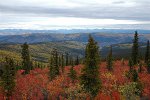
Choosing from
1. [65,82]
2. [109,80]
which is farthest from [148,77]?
[65,82]

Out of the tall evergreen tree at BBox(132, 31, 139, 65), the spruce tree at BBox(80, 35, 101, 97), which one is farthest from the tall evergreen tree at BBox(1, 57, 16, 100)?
the tall evergreen tree at BBox(132, 31, 139, 65)

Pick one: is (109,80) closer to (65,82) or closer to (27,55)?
(65,82)

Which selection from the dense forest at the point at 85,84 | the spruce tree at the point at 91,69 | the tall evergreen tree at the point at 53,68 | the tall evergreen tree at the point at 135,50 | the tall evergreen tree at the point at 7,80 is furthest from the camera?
the tall evergreen tree at the point at 135,50

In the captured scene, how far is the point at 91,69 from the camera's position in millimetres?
68375

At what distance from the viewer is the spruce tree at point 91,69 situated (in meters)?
67.9

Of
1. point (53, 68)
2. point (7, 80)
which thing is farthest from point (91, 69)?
point (53, 68)

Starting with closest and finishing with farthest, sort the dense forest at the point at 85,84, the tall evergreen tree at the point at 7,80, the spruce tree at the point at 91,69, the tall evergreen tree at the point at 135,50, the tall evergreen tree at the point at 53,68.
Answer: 1. the spruce tree at the point at 91,69
2. the dense forest at the point at 85,84
3. the tall evergreen tree at the point at 7,80
4. the tall evergreen tree at the point at 53,68
5. the tall evergreen tree at the point at 135,50

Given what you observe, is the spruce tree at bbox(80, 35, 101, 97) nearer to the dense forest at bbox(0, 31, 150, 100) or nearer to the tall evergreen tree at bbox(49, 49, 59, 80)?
the dense forest at bbox(0, 31, 150, 100)

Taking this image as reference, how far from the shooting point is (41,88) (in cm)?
10400

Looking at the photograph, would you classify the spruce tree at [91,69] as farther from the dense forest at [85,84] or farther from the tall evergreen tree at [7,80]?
the tall evergreen tree at [7,80]

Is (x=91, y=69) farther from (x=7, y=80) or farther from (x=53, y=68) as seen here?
(x=53, y=68)

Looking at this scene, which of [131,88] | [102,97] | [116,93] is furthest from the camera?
[116,93]

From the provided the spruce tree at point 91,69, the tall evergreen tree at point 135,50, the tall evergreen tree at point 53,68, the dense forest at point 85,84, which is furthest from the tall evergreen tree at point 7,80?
the tall evergreen tree at point 135,50

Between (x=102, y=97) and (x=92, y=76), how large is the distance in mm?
15336
